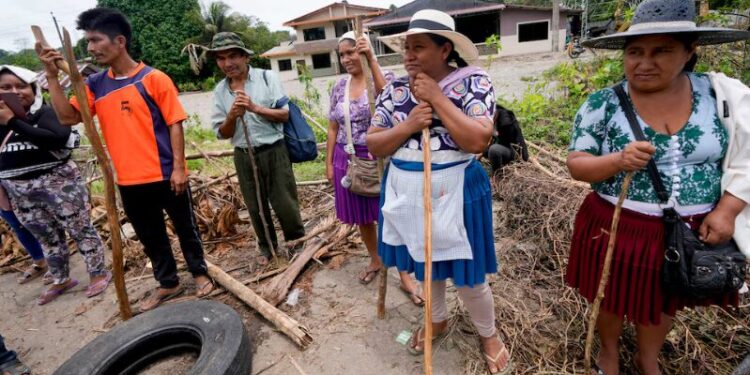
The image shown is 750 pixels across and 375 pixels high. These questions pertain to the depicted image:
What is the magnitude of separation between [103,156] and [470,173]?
2562 mm

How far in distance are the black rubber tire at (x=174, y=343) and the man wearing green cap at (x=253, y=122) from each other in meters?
1.12

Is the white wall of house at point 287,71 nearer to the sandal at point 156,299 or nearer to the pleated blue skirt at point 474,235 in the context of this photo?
the sandal at point 156,299

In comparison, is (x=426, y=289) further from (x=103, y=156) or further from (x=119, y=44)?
(x=119, y=44)

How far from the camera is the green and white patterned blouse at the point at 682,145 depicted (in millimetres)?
1640

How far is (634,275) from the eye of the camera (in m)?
1.82

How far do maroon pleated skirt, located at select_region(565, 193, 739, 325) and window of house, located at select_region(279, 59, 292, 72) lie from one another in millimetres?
33084

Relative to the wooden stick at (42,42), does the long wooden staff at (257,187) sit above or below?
below

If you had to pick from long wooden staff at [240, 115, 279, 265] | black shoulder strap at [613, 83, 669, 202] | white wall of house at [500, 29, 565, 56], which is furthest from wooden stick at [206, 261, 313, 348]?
white wall of house at [500, 29, 565, 56]

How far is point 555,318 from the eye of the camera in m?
2.72

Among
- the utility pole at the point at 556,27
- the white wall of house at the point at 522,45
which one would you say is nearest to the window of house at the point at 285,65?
the white wall of house at the point at 522,45

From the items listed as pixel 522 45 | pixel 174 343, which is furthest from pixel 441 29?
pixel 522 45

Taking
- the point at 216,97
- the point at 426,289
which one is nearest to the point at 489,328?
the point at 426,289

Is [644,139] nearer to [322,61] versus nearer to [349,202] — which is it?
[349,202]

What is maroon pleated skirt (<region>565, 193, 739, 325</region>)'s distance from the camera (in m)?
1.76
